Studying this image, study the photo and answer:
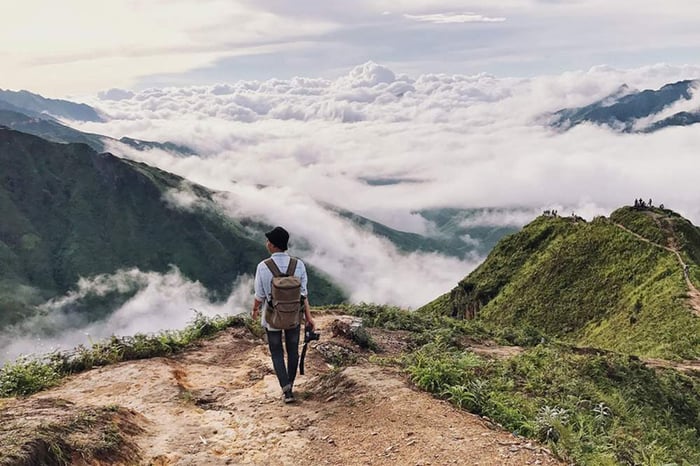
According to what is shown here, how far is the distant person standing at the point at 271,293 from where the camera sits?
449 inches

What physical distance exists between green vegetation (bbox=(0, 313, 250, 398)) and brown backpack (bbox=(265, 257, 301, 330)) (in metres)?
6.89

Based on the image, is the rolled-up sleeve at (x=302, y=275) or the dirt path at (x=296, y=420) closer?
the dirt path at (x=296, y=420)

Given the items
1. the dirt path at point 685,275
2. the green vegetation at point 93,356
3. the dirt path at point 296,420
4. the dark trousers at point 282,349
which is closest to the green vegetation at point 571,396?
the dirt path at point 296,420

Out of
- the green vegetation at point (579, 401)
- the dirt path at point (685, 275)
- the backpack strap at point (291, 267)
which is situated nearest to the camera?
the green vegetation at point (579, 401)

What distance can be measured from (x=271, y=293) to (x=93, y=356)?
7594 mm

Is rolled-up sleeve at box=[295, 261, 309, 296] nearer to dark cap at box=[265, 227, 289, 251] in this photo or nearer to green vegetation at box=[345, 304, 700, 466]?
dark cap at box=[265, 227, 289, 251]

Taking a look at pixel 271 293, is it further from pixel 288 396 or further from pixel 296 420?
pixel 296 420

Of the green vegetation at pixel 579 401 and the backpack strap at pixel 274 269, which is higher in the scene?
the backpack strap at pixel 274 269

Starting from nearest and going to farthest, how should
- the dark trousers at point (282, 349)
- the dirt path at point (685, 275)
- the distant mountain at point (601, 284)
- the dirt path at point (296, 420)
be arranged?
1. the dirt path at point (296, 420)
2. the dark trousers at point (282, 349)
3. the dirt path at point (685, 275)
4. the distant mountain at point (601, 284)

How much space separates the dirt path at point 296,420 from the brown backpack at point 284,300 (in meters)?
1.91

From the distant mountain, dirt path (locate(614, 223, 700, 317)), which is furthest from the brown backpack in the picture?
dirt path (locate(614, 223, 700, 317))

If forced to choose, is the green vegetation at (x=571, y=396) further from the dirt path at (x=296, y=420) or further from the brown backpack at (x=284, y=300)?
the brown backpack at (x=284, y=300)

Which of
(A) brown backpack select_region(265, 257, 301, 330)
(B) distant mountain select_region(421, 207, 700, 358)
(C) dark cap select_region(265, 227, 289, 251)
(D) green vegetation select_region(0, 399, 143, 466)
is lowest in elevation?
(B) distant mountain select_region(421, 207, 700, 358)

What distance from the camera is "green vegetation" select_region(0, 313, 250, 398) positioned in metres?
13.4
